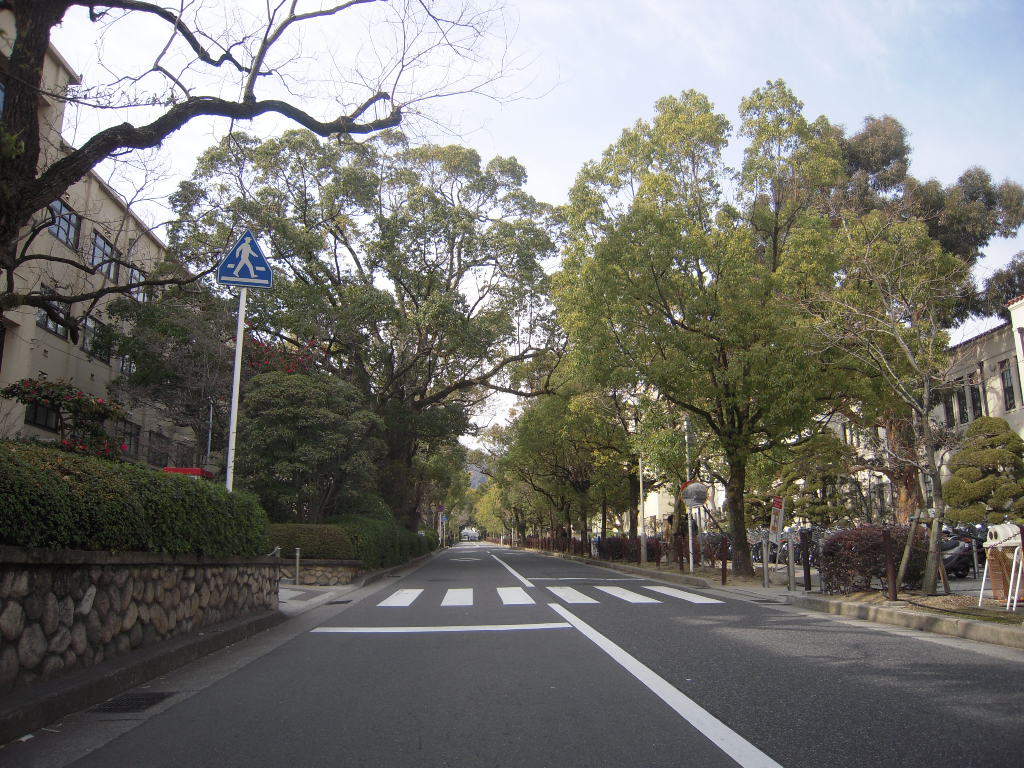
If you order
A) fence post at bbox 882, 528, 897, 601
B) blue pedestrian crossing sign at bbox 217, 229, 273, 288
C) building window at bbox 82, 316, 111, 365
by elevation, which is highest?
building window at bbox 82, 316, 111, 365

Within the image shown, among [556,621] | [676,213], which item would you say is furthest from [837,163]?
[556,621]

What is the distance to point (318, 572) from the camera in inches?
695

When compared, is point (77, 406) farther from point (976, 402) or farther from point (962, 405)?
point (962, 405)

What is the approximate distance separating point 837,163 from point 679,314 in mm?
5630

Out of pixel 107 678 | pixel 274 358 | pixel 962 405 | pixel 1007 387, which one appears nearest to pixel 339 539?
pixel 274 358

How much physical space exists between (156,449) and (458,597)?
14305 millimetres

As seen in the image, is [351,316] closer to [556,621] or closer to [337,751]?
[556,621]

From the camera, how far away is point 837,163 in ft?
62.8

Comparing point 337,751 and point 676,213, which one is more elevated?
point 676,213

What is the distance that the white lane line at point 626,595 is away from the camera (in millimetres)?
13072

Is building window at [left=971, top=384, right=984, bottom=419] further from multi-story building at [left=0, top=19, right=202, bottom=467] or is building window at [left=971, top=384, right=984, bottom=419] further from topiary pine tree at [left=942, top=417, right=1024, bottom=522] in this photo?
multi-story building at [left=0, top=19, right=202, bottom=467]

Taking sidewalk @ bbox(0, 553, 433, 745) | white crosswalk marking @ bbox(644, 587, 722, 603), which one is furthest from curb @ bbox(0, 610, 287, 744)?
white crosswalk marking @ bbox(644, 587, 722, 603)

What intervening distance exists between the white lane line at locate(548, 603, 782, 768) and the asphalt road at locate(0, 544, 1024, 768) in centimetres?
2

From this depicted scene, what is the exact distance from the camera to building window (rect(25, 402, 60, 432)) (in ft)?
68.5
